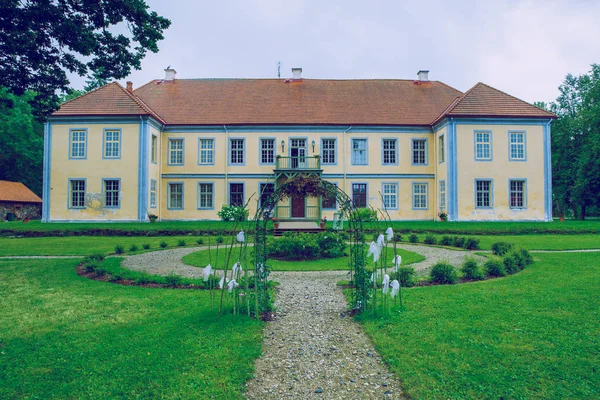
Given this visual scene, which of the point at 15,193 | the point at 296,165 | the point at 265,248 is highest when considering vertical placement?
the point at 296,165

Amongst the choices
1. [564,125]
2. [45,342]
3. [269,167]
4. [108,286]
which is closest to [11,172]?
[269,167]

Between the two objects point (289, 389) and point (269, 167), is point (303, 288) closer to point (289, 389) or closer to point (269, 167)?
point (289, 389)

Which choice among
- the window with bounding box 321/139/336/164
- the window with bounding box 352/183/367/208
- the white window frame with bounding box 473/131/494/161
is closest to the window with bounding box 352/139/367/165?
the window with bounding box 321/139/336/164

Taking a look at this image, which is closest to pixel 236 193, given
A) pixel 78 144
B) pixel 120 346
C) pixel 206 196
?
pixel 206 196

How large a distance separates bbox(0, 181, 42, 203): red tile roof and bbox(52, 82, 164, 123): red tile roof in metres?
16.6

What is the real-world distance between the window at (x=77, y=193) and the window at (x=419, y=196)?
70.5ft

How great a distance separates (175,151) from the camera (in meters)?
27.4

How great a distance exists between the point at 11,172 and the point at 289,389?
51121mm

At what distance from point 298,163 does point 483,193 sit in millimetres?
12040

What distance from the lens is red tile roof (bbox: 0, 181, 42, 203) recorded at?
118 ft

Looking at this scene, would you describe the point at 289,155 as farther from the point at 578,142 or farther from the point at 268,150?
the point at 578,142

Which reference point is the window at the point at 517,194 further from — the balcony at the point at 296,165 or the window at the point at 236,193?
the window at the point at 236,193

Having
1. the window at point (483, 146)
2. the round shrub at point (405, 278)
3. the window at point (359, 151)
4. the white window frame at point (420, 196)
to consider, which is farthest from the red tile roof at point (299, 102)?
the round shrub at point (405, 278)

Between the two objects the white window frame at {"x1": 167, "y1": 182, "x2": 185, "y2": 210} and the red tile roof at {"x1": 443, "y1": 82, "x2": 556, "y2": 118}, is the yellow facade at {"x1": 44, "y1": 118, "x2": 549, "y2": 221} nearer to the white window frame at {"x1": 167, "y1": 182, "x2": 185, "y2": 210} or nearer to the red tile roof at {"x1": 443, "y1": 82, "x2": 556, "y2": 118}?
the white window frame at {"x1": 167, "y1": 182, "x2": 185, "y2": 210}
